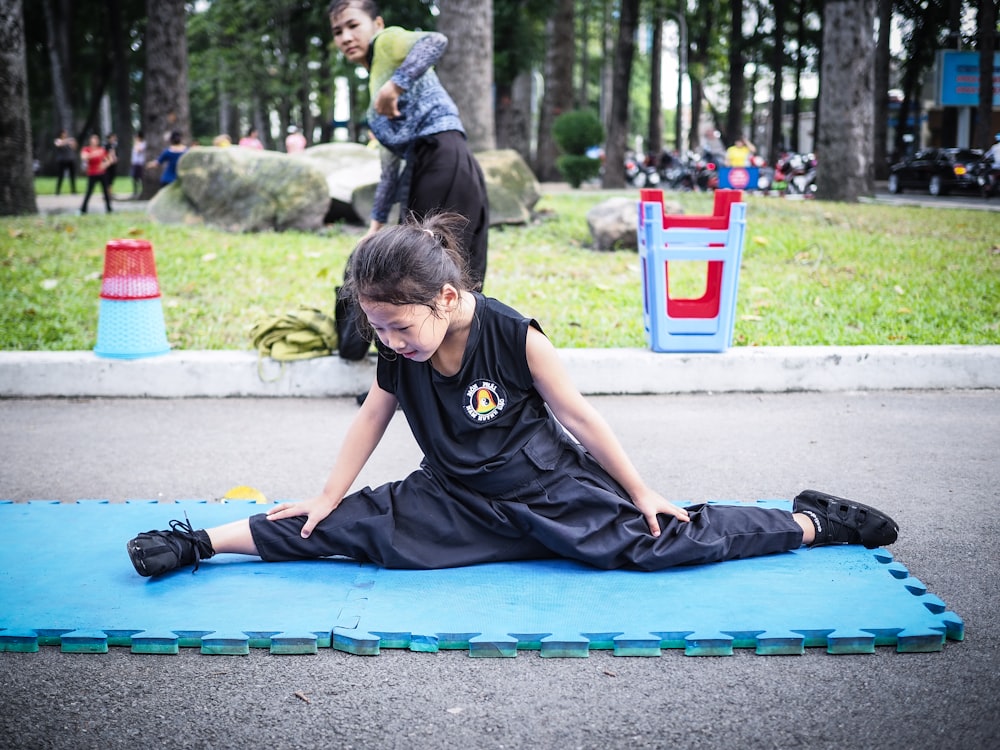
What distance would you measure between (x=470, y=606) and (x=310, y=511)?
2.34ft

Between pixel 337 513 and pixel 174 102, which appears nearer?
pixel 337 513

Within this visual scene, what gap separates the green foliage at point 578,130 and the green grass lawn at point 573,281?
1408 cm

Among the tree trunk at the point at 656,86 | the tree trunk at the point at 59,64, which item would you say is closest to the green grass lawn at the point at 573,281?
the tree trunk at the point at 59,64

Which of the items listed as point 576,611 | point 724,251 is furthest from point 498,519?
point 724,251

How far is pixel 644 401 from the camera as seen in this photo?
6.43 metres

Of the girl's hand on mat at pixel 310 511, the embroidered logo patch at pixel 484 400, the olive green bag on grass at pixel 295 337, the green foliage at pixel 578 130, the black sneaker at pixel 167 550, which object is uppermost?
the green foliage at pixel 578 130

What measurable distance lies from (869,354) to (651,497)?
365 centimetres

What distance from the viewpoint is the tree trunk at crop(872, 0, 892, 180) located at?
3092 centimetres

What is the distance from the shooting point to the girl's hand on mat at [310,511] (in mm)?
3562

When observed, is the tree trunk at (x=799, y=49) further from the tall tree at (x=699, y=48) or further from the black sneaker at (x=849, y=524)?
the black sneaker at (x=849, y=524)

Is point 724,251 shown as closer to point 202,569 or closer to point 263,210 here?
point 202,569

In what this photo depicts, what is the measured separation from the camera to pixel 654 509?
350 cm

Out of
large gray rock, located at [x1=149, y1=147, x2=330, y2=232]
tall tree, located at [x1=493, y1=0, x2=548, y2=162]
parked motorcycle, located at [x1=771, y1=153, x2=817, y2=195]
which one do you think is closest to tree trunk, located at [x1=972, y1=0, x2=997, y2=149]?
parked motorcycle, located at [x1=771, y1=153, x2=817, y2=195]

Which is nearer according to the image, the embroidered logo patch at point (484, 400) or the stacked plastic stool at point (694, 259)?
the embroidered logo patch at point (484, 400)
